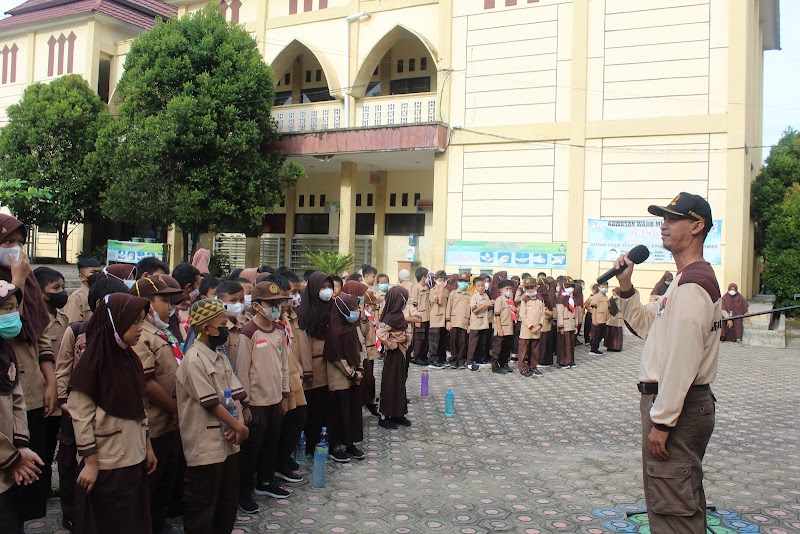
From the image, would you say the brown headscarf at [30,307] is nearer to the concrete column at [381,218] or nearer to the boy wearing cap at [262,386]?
the boy wearing cap at [262,386]

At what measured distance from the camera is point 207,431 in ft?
12.5

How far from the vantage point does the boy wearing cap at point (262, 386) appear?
468 cm

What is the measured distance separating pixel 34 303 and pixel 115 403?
1.30m

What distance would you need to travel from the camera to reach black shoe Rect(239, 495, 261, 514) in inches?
183

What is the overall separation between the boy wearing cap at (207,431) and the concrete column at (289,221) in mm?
20630

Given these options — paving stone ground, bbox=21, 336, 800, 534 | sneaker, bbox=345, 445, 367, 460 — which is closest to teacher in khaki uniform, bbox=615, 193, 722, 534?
paving stone ground, bbox=21, 336, 800, 534

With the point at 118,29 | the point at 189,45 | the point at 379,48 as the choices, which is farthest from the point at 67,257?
the point at 379,48

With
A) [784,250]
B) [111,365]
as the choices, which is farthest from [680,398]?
[784,250]

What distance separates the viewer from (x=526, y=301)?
1122 centimetres

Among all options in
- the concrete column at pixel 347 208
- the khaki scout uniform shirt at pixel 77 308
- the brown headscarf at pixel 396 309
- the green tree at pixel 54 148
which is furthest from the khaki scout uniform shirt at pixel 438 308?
the green tree at pixel 54 148

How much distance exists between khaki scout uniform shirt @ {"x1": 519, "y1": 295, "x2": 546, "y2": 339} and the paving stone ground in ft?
5.12

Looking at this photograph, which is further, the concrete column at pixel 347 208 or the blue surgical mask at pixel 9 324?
the concrete column at pixel 347 208

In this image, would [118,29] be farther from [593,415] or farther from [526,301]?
[593,415]

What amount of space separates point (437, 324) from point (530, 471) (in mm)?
6773
